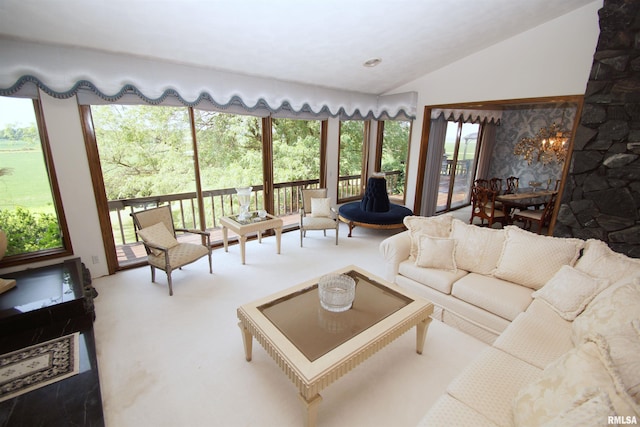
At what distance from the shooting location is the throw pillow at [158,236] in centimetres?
325

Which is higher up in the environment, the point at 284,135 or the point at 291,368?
the point at 284,135

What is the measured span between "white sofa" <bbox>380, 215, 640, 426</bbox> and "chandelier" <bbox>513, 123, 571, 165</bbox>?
4.83m

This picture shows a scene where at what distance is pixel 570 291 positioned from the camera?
2.15 metres

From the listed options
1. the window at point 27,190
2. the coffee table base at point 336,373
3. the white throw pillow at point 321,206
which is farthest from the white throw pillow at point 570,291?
the window at point 27,190

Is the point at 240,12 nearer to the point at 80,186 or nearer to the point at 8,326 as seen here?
the point at 80,186

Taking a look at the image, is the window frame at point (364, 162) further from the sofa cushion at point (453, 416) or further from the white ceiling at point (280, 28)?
the sofa cushion at point (453, 416)

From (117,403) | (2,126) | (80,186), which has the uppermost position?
(2,126)

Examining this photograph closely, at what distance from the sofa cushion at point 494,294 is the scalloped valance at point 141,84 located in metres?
3.32

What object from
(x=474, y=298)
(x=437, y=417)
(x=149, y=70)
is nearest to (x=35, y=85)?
(x=149, y=70)

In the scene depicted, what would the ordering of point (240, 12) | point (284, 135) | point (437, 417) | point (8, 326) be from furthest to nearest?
point (284, 135) → point (240, 12) → point (8, 326) → point (437, 417)

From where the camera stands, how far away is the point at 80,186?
10.6 ft

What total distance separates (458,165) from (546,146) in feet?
5.70

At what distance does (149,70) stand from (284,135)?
7.36ft

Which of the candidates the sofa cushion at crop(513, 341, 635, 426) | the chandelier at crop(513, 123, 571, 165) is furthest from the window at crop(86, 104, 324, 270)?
the chandelier at crop(513, 123, 571, 165)
